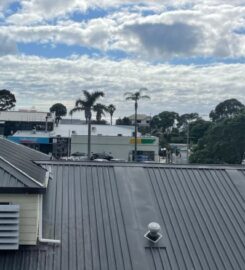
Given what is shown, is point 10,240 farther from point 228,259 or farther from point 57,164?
point 228,259

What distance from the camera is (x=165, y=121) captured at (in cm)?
11050

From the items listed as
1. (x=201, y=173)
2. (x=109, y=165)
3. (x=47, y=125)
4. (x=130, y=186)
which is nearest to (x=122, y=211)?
(x=130, y=186)

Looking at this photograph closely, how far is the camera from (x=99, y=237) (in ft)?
31.0

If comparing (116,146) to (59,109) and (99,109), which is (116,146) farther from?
(59,109)

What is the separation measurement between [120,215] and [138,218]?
0.40 metres

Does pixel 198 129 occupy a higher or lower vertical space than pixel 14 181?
lower

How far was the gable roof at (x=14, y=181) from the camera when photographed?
350 inches

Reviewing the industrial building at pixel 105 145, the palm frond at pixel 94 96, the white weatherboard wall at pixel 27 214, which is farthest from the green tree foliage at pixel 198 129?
the white weatherboard wall at pixel 27 214

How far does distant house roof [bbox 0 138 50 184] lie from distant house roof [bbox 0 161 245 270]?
1.72ft

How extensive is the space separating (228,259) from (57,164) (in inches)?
195

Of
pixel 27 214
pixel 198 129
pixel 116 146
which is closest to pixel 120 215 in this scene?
pixel 27 214

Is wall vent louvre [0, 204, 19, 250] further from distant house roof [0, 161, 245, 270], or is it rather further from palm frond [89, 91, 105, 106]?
palm frond [89, 91, 105, 106]

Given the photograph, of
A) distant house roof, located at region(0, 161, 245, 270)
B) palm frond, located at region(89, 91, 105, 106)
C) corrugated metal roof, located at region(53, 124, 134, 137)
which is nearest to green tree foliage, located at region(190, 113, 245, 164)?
palm frond, located at region(89, 91, 105, 106)

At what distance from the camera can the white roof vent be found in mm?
9352
